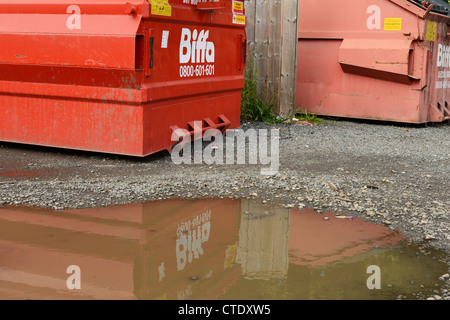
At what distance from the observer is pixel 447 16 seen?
8.87 m

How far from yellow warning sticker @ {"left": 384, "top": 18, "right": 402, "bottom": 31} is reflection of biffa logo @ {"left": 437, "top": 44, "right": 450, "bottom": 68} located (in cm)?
79

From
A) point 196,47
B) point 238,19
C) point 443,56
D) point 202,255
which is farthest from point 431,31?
point 202,255

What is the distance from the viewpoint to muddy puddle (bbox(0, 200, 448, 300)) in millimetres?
3109

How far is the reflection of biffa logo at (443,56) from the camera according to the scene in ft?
28.9

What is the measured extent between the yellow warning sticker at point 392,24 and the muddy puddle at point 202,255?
192 inches

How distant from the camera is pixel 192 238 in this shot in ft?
12.9

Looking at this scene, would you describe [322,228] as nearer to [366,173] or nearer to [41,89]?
[366,173]

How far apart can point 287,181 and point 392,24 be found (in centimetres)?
431

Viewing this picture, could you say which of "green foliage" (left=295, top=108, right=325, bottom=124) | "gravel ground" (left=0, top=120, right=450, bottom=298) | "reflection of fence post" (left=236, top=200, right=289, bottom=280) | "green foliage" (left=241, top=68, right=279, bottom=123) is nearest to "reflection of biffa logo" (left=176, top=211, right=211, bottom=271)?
"reflection of fence post" (left=236, top=200, right=289, bottom=280)

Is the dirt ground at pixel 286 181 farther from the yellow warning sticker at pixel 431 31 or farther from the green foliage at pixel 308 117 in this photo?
the yellow warning sticker at pixel 431 31

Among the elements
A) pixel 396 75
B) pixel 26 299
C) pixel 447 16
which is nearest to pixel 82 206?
pixel 26 299

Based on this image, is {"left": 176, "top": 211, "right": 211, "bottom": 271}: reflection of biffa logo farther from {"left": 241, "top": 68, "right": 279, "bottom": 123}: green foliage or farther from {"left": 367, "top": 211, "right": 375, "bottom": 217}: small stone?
{"left": 241, "top": 68, "right": 279, "bottom": 123}: green foliage

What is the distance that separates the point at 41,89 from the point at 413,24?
5069mm

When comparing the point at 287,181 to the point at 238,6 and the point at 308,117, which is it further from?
the point at 308,117
